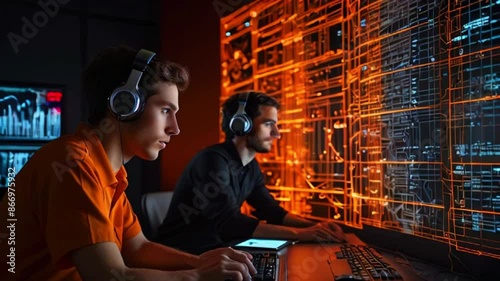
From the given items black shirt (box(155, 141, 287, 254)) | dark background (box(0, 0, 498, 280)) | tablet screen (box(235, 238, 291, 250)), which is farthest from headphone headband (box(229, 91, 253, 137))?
dark background (box(0, 0, 498, 280))

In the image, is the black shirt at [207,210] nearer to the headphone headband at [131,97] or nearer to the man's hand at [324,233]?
the man's hand at [324,233]

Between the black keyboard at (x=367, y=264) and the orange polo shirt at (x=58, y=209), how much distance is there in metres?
0.66

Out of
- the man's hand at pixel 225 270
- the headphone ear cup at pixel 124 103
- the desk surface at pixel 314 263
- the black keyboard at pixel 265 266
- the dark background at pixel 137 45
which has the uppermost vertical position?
the dark background at pixel 137 45

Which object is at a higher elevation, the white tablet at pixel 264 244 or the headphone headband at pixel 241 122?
the headphone headband at pixel 241 122

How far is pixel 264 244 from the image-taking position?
5.17 ft

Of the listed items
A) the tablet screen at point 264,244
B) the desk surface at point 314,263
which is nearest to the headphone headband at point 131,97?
the desk surface at point 314,263

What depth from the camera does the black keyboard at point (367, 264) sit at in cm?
111

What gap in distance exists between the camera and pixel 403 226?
146cm

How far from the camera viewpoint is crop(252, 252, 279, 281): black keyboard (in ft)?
3.52

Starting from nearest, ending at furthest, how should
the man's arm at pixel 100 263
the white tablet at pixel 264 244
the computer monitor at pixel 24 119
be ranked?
the man's arm at pixel 100 263 → the white tablet at pixel 264 244 → the computer monitor at pixel 24 119

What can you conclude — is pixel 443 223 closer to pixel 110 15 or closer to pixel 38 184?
pixel 38 184

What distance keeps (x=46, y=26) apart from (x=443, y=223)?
2.42 m

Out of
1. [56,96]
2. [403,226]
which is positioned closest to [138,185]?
[56,96]

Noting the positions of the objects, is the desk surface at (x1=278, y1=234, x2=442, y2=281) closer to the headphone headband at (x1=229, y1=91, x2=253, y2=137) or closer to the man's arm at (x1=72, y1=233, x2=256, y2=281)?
the man's arm at (x1=72, y1=233, x2=256, y2=281)
